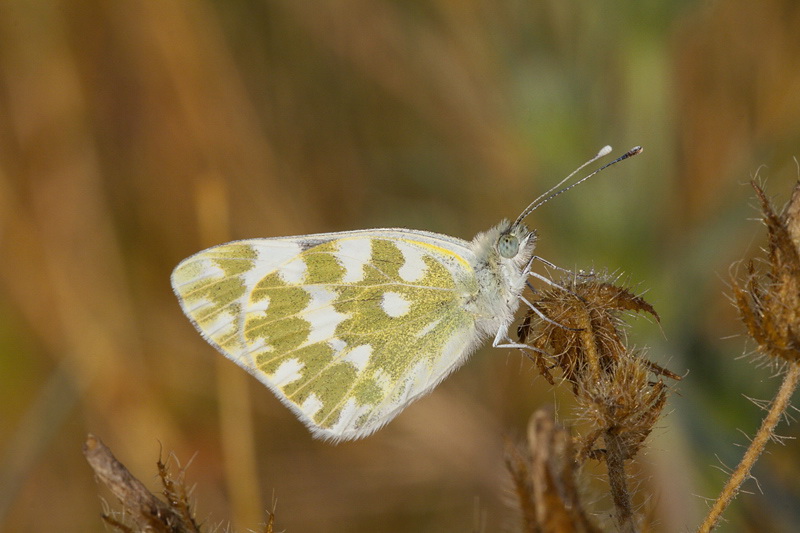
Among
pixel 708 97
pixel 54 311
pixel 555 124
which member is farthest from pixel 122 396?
pixel 708 97

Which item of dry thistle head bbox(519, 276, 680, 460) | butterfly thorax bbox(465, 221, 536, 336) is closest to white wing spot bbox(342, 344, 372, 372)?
butterfly thorax bbox(465, 221, 536, 336)

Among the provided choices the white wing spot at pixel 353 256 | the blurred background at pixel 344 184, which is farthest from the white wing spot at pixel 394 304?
the blurred background at pixel 344 184

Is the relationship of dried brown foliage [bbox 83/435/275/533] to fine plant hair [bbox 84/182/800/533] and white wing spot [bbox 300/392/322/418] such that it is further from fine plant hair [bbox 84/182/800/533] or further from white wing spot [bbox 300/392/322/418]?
white wing spot [bbox 300/392/322/418]

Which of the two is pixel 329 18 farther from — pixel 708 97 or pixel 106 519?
pixel 106 519

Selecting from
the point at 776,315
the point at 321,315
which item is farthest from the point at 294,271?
the point at 776,315

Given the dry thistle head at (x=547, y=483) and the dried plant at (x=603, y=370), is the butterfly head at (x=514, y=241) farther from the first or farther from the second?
the dry thistle head at (x=547, y=483)

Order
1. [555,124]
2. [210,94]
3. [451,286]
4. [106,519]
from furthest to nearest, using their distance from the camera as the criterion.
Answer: [210,94], [555,124], [451,286], [106,519]

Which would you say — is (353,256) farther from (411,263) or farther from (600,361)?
(600,361)

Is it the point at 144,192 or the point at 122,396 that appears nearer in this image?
the point at 122,396
